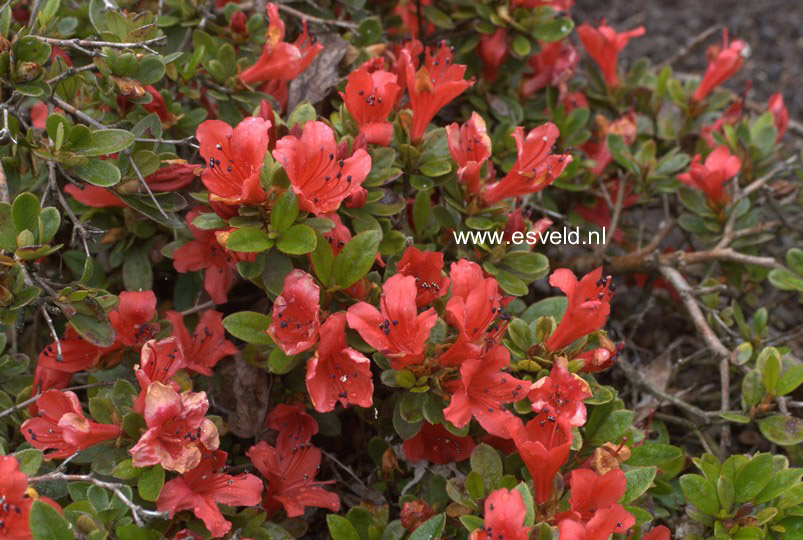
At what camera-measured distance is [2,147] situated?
6.16ft

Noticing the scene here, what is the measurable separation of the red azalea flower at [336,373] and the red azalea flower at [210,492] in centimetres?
22

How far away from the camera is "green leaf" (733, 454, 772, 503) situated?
1.78 meters

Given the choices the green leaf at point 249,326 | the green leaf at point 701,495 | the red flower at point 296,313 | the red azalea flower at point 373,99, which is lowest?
the green leaf at point 701,495

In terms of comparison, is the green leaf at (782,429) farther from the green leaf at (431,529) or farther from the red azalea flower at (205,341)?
the red azalea flower at (205,341)

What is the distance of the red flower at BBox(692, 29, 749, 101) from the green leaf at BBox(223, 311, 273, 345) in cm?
175

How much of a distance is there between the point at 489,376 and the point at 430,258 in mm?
278

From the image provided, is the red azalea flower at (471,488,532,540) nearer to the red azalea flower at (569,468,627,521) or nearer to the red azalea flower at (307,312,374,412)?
the red azalea flower at (569,468,627,521)

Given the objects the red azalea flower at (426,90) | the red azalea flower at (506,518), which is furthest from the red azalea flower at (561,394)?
the red azalea flower at (426,90)

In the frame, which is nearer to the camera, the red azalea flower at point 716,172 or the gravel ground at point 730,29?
the red azalea flower at point 716,172

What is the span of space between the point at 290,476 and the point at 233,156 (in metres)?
0.71

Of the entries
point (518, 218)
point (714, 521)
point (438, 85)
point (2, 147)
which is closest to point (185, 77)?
point (2, 147)

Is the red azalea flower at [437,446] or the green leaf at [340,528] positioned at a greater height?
the red azalea flower at [437,446]

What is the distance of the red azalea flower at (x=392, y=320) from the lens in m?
1.58

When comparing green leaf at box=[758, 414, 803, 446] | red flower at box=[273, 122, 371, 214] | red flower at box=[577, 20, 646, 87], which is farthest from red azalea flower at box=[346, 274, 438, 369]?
red flower at box=[577, 20, 646, 87]
